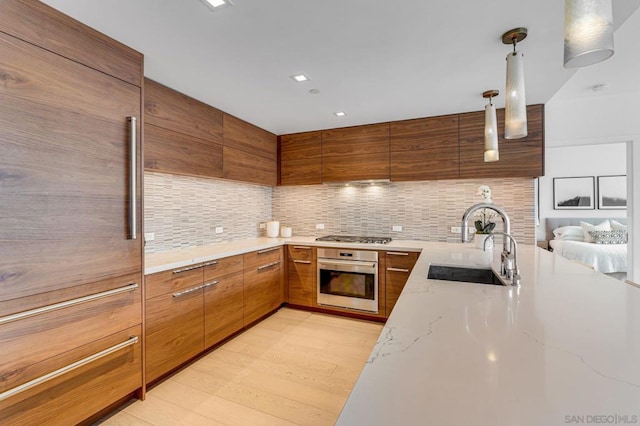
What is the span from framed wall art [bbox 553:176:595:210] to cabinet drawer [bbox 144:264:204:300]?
24.2 ft

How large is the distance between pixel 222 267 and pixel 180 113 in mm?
1389

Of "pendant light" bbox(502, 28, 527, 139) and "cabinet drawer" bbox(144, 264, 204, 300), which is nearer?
"pendant light" bbox(502, 28, 527, 139)

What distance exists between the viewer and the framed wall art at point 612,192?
5809 mm

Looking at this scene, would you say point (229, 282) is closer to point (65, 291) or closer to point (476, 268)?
point (65, 291)

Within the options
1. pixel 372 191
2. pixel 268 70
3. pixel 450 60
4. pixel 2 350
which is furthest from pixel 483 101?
pixel 2 350

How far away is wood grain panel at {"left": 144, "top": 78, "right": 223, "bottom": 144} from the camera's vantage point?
7.27 feet

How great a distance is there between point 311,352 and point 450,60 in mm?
2536

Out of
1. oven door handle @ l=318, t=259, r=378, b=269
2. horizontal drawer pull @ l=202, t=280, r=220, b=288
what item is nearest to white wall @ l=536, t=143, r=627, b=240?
oven door handle @ l=318, t=259, r=378, b=269

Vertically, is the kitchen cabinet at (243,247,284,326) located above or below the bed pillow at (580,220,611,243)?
below

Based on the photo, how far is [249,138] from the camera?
3.34 meters

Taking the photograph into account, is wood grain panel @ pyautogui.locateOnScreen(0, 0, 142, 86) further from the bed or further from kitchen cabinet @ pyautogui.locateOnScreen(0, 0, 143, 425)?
the bed

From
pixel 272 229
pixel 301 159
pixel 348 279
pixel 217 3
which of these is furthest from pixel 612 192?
pixel 217 3

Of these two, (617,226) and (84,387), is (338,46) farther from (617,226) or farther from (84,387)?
(617,226)

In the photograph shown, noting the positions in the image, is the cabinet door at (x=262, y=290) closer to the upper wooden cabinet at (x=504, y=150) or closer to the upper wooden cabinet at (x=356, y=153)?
the upper wooden cabinet at (x=356, y=153)
